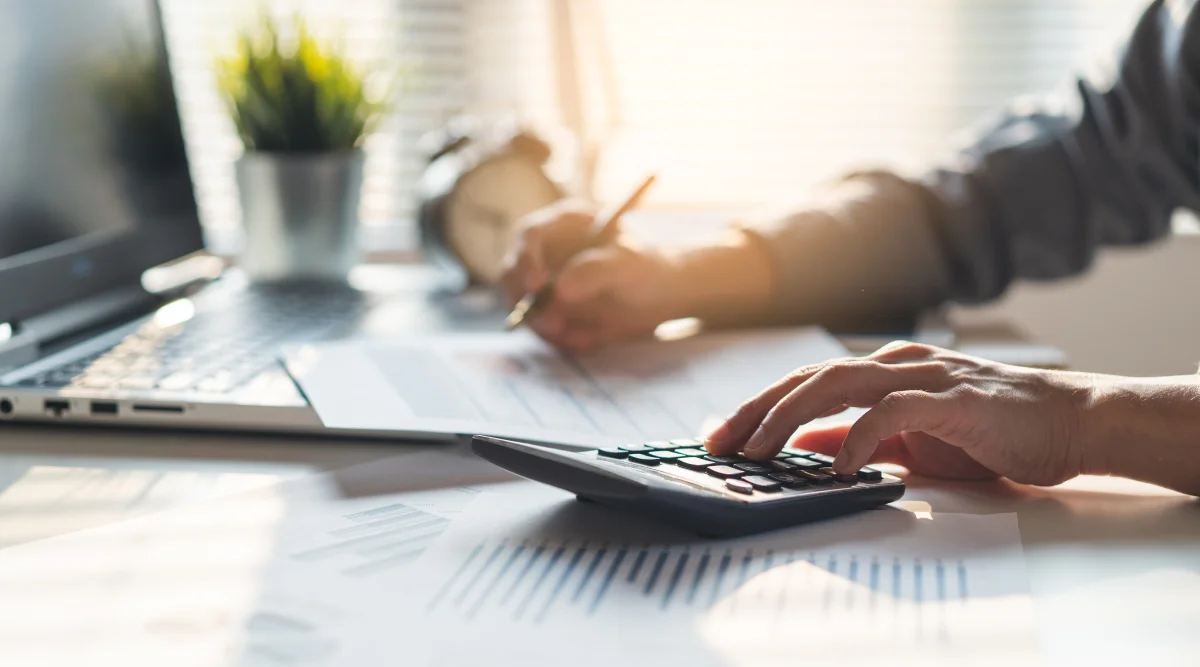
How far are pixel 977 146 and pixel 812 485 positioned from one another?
0.67 m

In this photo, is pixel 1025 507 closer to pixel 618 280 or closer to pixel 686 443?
pixel 686 443

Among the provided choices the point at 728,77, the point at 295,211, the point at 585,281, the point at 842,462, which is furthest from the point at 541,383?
the point at 728,77

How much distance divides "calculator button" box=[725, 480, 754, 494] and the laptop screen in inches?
Result: 21.4

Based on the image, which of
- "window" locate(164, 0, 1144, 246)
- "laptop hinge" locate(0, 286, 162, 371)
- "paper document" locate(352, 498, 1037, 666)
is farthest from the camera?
"window" locate(164, 0, 1144, 246)

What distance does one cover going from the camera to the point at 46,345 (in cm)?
75

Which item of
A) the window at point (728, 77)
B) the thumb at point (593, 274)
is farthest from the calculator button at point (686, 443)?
the window at point (728, 77)

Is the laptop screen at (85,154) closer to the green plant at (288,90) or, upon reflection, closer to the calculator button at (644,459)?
the green plant at (288,90)

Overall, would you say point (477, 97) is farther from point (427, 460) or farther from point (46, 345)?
point (427, 460)

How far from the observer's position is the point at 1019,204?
3.30 ft

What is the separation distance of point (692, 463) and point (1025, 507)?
0.50 ft

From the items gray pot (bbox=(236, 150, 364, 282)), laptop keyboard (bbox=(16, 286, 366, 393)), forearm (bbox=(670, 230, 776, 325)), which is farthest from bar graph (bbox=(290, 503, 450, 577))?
gray pot (bbox=(236, 150, 364, 282))

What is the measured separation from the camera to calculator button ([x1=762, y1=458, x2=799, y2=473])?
0.48 m

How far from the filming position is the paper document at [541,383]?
59 cm

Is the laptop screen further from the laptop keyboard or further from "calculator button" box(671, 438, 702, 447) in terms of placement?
"calculator button" box(671, 438, 702, 447)
